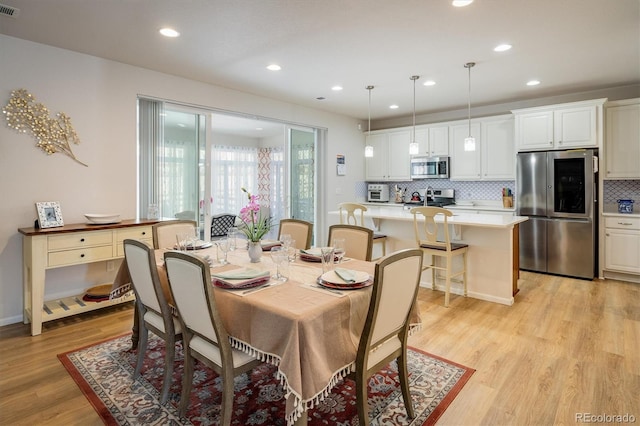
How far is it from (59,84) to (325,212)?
13.6ft

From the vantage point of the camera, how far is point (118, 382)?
7.59 feet

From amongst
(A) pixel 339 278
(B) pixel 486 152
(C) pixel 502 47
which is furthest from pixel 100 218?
(B) pixel 486 152

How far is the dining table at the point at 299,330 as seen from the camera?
1471mm

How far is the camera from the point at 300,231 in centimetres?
Answer: 331

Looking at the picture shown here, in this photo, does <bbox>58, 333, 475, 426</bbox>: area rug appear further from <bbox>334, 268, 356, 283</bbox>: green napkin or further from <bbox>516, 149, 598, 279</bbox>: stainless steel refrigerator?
<bbox>516, 149, 598, 279</bbox>: stainless steel refrigerator

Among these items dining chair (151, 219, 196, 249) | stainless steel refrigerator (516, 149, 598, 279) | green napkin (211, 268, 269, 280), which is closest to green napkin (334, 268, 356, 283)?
green napkin (211, 268, 269, 280)

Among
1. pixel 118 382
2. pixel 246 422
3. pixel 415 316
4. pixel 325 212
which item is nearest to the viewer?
pixel 246 422

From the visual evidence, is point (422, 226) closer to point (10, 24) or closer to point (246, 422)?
point (246, 422)

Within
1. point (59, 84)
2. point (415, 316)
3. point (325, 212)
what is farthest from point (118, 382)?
point (325, 212)

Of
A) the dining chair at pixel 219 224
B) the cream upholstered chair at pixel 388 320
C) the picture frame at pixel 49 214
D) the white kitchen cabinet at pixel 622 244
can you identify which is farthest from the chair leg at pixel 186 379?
the dining chair at pixel 219 224

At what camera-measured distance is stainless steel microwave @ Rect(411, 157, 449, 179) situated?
6.15 metres

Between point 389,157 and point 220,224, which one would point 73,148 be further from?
point 389,157

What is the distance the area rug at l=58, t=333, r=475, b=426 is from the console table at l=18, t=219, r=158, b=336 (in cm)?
67

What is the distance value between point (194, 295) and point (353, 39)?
2637 millimetres
